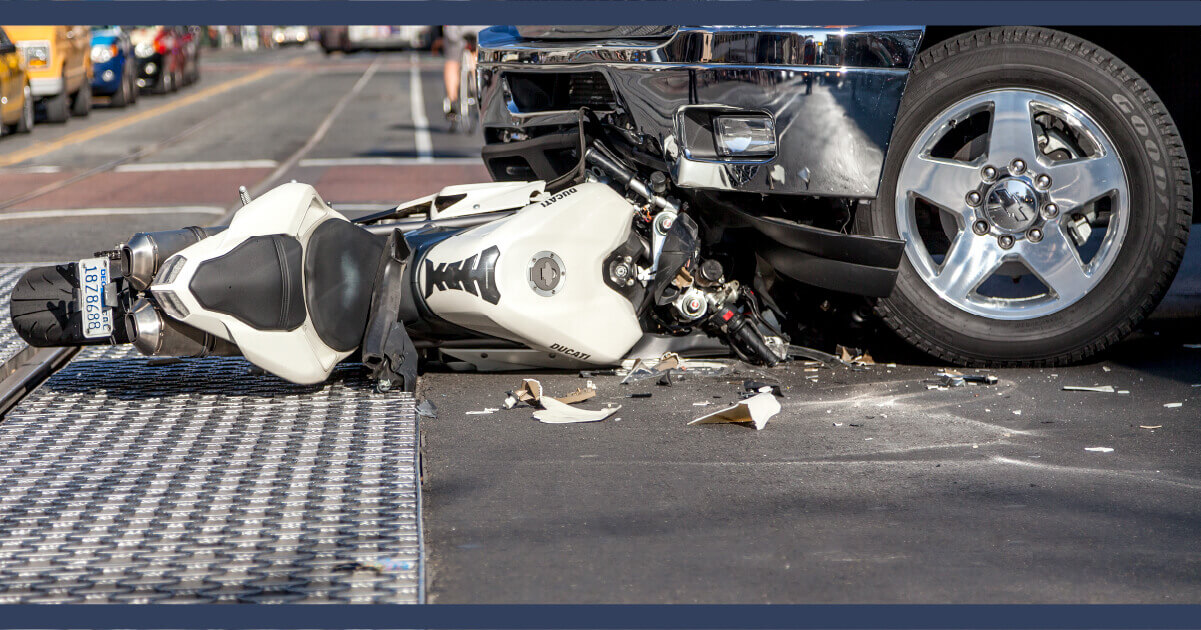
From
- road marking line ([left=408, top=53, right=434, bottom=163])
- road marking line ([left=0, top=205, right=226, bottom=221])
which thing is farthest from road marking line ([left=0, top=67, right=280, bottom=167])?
road marking line ([left=0, top=205, right=226, bottom=221])

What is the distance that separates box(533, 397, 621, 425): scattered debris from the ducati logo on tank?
0.39 meters

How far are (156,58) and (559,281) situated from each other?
23.8 metres

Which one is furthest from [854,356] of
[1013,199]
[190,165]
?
[190,165]

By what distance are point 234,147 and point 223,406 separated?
11499mm

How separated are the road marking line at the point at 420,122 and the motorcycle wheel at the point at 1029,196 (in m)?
9.56

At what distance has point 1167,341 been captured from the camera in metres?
5.13

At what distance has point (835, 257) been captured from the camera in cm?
446

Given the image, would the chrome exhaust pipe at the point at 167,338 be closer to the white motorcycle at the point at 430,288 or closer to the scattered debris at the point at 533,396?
the white motorcycle at the point at 430,288

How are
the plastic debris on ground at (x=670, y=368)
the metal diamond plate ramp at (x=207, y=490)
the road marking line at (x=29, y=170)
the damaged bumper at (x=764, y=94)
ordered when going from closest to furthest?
1. the metal diamond plate ramp at (x=207, y=490)
2. the damaged bumper at (x=764, y=94)
3. the plastic debris on ground at (x=670, y=368)
4. the road marking line at (x=29, y=170)

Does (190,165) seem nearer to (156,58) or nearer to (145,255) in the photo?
(145,255)

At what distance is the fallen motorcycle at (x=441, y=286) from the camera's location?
13.2ft

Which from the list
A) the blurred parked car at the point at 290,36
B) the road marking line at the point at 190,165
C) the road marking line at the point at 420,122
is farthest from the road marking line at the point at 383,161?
the blurred parked car at the point at 290,36

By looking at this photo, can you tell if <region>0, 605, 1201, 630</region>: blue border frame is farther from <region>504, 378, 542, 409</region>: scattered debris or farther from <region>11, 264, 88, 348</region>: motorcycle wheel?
<region>11, 264, 88, 348</region>: motorcycle wheel

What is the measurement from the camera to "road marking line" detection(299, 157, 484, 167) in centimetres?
1305
